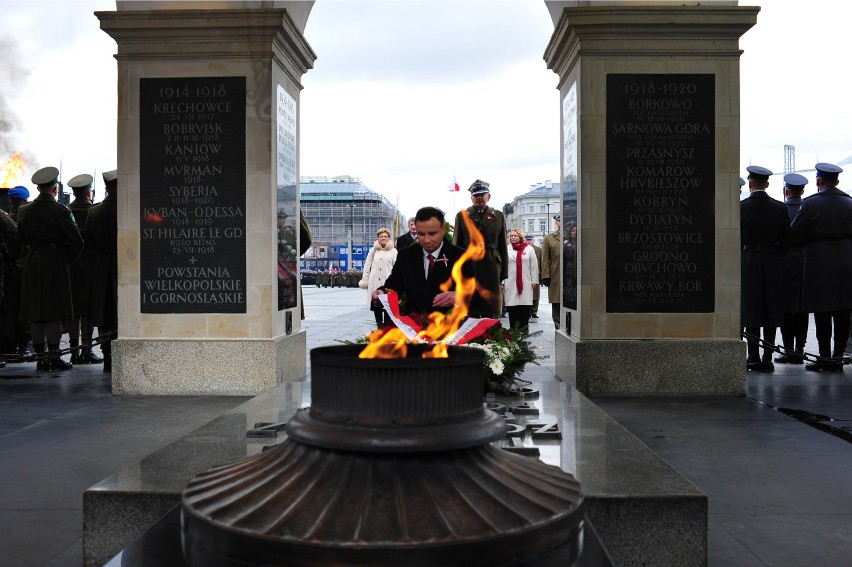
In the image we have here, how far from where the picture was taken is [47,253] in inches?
403

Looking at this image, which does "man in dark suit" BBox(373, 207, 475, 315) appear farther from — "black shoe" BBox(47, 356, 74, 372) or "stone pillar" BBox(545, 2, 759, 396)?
"black shoe" BBox(47, 356, 74, 372)

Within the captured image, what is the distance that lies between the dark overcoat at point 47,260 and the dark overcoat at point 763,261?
27.8 feet

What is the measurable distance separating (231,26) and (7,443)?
14.9ft

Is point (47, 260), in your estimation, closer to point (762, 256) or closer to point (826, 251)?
point (762, 256)

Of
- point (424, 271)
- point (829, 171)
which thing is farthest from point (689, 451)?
point (829, 171)

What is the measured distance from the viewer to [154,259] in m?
8.34

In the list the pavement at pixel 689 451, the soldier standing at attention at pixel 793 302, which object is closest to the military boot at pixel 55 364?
the pavement at pixel 689 451

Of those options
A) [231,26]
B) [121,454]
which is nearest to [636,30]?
[231,26]

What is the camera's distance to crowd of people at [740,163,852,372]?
9984 millimetres

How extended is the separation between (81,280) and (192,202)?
3516 mm

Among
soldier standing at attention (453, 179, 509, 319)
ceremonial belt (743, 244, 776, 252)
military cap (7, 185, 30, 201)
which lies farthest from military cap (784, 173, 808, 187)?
military cap (7, 185, 30, 201)

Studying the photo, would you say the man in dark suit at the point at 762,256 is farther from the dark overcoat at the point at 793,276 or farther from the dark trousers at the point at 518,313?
the dark trousers at the point at 518,313

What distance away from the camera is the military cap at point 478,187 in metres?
11.9

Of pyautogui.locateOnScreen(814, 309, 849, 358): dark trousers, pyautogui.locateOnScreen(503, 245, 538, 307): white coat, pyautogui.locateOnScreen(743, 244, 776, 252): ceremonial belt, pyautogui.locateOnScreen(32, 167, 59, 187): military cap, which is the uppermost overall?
pyautogui.locateOnScreen(32, 167, 59, 187): military cap
